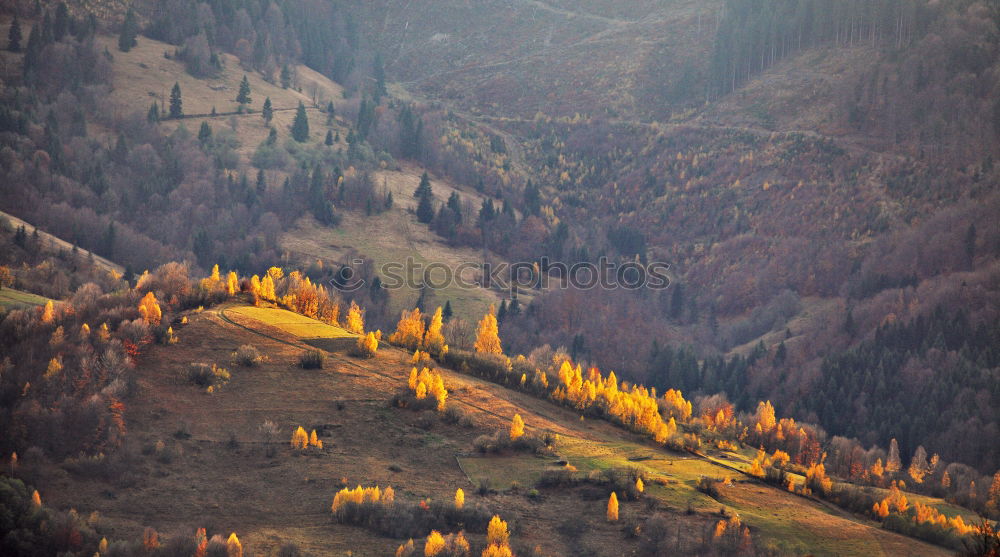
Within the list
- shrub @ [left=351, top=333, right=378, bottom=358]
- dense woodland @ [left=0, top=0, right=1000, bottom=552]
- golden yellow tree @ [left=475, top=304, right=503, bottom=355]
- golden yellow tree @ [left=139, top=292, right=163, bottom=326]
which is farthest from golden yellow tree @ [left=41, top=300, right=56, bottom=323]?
golden yellow tree @ [left=475, top=304, right=503, bottom=355]

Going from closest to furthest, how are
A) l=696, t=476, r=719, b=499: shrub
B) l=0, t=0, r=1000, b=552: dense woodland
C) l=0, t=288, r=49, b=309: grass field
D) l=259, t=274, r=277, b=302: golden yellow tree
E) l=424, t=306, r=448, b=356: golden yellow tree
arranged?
1. l=696, t=476, r=719, b=499: shrub
2. l=0, t=288, r=49, b=309: grass field
3. l=259, t=274, r=277, b=302: golden yellow tree
4. l=424, t=306, r=448, b=356: golden yellow tree
5. l=0, t=0, r=1000, b=552: dense woodland

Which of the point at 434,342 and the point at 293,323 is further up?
the point at 293,323

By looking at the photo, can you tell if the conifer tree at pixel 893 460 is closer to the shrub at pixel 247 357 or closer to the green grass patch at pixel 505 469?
the green grass patch at pixel 505 469

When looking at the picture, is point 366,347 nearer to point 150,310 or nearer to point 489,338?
point 150,310

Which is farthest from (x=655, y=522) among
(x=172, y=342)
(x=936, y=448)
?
(x=936, y=448)

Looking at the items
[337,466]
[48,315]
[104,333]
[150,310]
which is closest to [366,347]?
[150,310]

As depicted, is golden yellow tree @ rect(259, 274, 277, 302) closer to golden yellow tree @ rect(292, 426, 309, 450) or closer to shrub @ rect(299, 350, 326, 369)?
shrub @ rect(299, 350, 326, 369)
